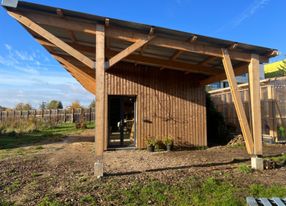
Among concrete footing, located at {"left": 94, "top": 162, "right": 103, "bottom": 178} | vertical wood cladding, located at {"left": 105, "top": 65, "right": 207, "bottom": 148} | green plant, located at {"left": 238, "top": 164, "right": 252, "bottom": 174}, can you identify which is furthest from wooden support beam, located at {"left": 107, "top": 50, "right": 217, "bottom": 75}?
concrete footing, located at {"left": 94, "top": 162, "right": 103, "bottom": 178}

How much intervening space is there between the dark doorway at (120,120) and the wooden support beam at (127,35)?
4.72 metres

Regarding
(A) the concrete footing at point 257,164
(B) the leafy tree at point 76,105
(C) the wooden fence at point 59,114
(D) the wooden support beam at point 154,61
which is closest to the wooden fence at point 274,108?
(D) the wooden support beam at point 154,61

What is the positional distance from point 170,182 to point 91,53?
7.11 metres

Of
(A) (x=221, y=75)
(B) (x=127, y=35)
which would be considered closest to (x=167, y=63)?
(A) (x=221, y=75)

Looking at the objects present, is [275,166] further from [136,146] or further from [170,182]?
[136,146]

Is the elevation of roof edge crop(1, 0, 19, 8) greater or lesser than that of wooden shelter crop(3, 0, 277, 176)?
greater

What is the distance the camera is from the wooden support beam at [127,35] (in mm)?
7074

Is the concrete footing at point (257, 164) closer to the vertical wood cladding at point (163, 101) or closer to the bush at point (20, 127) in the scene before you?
the vertical wood cladding at point (163, 101)

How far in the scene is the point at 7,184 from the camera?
6.09 metres

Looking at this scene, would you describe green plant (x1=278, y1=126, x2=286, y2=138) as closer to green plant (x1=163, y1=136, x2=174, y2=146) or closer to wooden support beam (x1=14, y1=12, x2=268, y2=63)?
green plant (x1=163, y1=136, x2=174, y2=146)

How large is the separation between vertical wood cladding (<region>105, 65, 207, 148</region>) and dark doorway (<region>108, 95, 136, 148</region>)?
40cm

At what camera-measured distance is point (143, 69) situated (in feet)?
40.1

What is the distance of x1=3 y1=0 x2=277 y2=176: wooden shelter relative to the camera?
7.00 meters

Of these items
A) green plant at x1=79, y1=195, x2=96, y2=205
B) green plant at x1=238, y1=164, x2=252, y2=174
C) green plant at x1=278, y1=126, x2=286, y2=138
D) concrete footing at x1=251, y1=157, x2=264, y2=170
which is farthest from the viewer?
green plant at x1=278, y1=126, x2=286, y2=138
